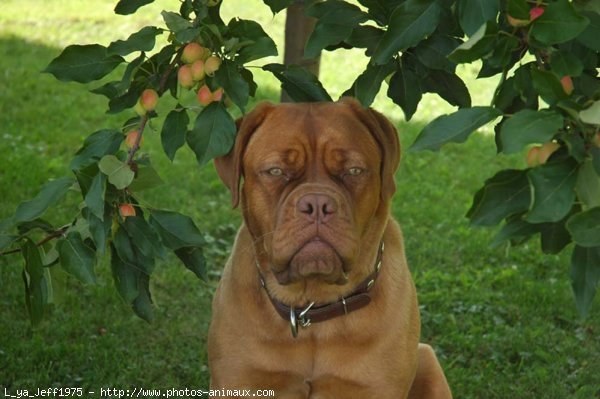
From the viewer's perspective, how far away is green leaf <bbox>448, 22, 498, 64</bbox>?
106 inches

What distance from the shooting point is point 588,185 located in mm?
2568

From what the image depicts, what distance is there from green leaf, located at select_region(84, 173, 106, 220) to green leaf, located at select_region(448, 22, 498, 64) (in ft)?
4.03

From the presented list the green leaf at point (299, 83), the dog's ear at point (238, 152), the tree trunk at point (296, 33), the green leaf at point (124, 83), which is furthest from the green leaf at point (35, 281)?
the tree trunk at point (296, 33)

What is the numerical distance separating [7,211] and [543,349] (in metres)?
3.72

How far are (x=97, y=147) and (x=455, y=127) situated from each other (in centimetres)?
135

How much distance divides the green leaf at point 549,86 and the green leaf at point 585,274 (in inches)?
15.9

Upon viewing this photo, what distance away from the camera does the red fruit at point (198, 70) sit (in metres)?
3.41

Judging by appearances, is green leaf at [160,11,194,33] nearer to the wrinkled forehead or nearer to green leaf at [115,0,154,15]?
green leaf at [115,0,154,15]

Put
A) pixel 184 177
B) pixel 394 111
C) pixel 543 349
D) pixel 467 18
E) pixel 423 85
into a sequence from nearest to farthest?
pixel 467 18 → pixel 423 85 → pixel 543 349 → pixel 184 177 → pixel 394 111

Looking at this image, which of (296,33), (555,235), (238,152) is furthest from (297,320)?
(296,33)

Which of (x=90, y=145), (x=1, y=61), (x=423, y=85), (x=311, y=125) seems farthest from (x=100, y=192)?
(x=1, y=61)

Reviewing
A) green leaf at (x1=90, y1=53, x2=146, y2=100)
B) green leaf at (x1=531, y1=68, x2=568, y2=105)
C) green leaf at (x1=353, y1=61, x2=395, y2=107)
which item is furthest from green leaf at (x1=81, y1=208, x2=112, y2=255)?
green leaf at (x1=531, y1=68, x2=568, y2=105)

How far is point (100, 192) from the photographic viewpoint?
3.35 metres

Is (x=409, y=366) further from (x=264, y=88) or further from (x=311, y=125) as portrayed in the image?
(x=264, y=88)
